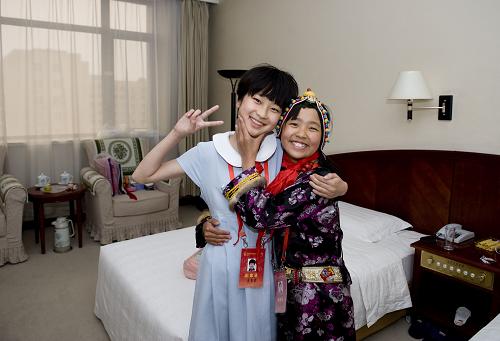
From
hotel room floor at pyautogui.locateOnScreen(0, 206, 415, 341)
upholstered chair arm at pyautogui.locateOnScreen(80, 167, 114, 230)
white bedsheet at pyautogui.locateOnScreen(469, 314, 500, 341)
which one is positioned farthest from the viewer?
upholstered chair arm at pyautogui.locateOnScreen(80, 167, 114, 230)

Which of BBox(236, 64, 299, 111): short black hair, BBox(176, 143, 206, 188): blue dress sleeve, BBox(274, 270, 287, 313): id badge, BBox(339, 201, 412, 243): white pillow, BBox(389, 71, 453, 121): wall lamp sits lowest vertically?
BBox(339, 201, 412, 243): white pillow

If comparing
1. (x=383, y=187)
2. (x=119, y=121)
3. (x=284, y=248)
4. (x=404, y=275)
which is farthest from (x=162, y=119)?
(x=284, y=248)

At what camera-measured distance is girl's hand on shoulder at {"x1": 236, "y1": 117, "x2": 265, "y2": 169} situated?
1.06 m

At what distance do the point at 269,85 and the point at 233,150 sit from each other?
20 cm

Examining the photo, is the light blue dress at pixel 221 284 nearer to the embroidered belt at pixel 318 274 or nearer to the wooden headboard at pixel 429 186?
the embroidered belt at pixel 318 274

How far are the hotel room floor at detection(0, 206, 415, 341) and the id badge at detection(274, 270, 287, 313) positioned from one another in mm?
1397

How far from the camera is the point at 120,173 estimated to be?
153 inches

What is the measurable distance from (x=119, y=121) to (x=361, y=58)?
2772mm

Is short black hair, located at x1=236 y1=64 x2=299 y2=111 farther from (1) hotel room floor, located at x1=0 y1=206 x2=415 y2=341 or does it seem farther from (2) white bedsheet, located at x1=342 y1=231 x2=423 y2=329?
(1) hotel room floor, located at x1=0 y1=206 x2=415 y2=341

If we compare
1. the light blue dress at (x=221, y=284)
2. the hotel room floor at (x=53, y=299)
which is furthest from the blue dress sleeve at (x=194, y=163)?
the hotel room floor at (x=53, y=299)

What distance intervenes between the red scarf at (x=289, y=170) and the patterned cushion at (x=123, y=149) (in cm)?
337

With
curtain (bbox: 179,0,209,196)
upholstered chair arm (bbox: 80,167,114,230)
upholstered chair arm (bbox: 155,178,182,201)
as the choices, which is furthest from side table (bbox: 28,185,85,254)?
curtain (bbox: 179,0,209,196)

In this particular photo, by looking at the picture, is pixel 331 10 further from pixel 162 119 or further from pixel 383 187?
pixel 162 119

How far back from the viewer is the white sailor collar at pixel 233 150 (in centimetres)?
109
